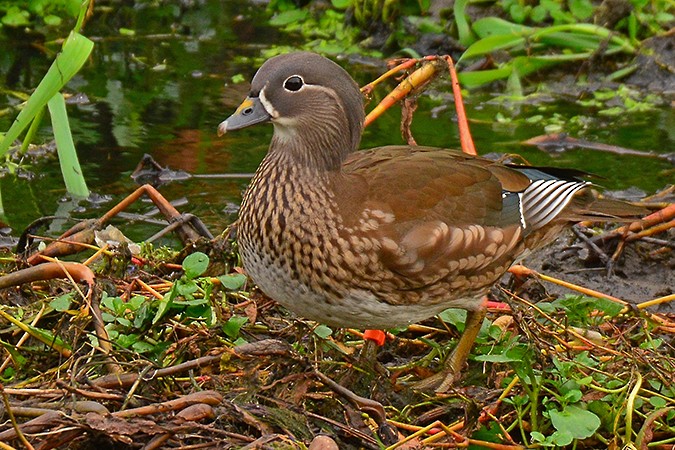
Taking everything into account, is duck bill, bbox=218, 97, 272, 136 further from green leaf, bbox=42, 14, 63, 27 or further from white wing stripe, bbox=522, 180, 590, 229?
green leaf, bbox=42, 14, 63, 27

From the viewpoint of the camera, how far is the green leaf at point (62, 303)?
3.99 m

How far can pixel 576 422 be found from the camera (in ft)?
11.7

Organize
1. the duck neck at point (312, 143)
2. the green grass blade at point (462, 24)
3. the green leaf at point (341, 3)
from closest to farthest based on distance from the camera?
the duck neck at point (312, 143) < the green grass blade at point (462, 24) < the green leaf at point (341, 3)

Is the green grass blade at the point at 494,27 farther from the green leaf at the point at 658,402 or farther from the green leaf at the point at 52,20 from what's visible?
the green leaf at the point at 658,402

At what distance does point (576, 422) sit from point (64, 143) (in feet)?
8.85

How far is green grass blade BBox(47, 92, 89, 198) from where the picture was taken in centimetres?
507

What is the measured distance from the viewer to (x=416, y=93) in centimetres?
548

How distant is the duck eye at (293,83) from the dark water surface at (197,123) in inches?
80.0

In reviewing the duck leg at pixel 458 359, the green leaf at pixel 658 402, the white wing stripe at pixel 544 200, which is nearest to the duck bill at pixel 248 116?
the duck leg at pixel 458 359

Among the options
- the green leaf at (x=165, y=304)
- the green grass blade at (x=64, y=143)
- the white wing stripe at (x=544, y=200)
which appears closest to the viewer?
the green leaf at (x=165, y=304)

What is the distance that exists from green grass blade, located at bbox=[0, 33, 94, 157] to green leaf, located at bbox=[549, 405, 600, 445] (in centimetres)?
207

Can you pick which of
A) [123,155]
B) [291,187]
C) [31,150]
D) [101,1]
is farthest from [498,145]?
[101,1]

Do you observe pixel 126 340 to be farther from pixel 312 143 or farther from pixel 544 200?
pixel 544 200

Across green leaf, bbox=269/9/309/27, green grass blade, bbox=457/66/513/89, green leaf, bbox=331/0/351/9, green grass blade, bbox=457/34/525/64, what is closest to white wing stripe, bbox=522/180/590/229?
green grass blade, bbox=457/34/525/64
